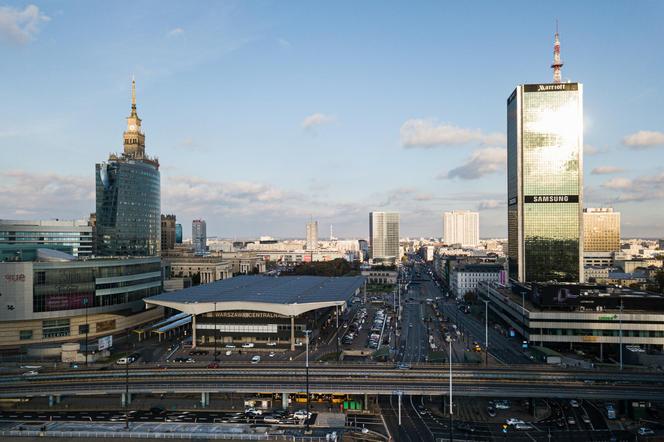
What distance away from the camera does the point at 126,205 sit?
104 metres

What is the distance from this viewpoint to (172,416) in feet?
138

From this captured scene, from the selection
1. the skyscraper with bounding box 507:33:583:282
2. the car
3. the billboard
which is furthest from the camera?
the skyscraper with bounding box 507:33:583:282

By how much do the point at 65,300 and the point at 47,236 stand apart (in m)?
45.6

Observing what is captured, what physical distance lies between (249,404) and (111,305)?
3970 cm

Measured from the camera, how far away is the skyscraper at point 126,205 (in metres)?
102

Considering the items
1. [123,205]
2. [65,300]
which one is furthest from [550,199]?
[123,205]

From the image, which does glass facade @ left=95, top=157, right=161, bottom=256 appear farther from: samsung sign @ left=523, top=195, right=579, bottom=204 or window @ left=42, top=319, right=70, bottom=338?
samsung sign @ left=523, top=195, right=579, bottom=204

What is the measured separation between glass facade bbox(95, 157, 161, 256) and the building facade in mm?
27006

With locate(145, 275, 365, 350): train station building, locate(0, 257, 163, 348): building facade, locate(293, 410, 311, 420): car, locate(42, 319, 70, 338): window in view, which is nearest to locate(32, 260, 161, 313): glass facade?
locate(0, 257, 163, 348): building facade

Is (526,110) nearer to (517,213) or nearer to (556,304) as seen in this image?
(517,213)

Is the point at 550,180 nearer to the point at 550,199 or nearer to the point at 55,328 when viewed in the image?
the point at 550,199

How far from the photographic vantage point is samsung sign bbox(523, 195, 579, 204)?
96875 mm

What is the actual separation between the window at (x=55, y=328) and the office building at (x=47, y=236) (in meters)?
37.8

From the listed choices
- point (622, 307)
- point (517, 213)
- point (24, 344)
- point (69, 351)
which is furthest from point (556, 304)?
point (24, 344)
